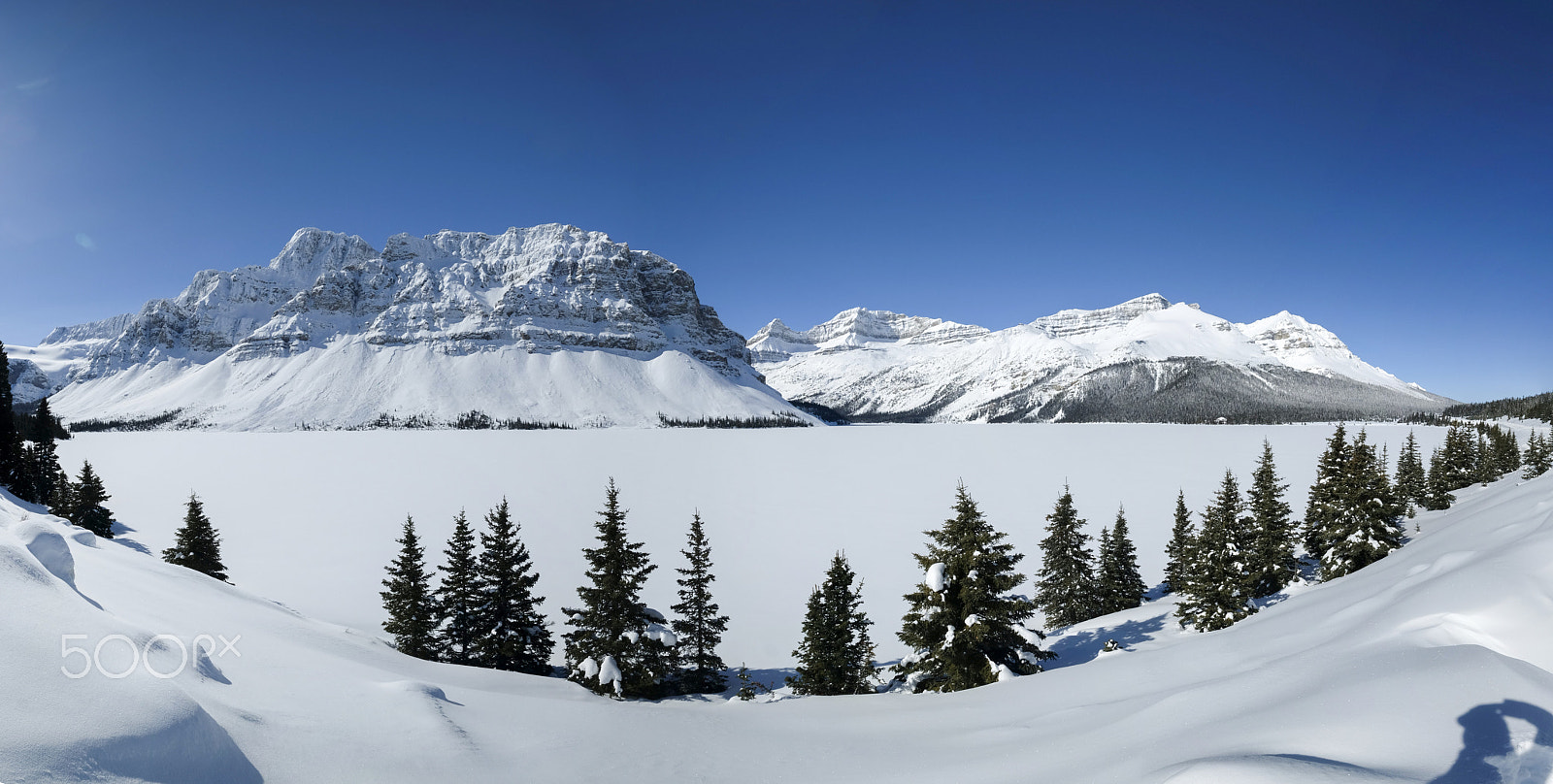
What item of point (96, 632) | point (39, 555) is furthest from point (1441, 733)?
point (39, 555)

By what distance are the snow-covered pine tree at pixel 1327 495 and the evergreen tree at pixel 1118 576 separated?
A: 8.41 m

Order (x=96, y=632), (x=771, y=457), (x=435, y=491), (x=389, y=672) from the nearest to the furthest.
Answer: (x=96, y=632) < (x=389, y=672) < (x=435, y=491) < (x=771, y=457)

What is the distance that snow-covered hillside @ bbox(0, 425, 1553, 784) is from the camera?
3.93 meters

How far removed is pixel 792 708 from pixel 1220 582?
20.0 metres

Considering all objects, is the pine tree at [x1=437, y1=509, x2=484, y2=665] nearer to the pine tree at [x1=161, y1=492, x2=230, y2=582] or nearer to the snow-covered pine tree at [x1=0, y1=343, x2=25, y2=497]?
the pine tree at [x1=161, y1=492, x2=230, y2=582]

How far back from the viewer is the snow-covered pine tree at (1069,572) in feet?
102

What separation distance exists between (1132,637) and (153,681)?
90.2 ft

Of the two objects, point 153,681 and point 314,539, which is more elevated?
point 153,681

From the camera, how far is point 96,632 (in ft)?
16.9

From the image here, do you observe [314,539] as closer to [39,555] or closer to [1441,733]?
[39,555]

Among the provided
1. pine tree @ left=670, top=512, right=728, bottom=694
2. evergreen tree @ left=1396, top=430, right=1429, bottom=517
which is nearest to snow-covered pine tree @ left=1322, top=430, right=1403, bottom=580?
evergreen tree @ left=1396, top=430, right=1429, bottom=517

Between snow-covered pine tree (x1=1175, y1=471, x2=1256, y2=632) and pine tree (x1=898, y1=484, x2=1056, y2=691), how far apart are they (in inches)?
407

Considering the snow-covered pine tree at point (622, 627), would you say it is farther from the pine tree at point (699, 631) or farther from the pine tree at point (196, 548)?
the pine tree at point (196, 548)

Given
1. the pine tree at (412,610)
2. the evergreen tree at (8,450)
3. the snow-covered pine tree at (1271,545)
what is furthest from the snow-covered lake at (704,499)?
the snow-covered pine tree at (1271,545)
